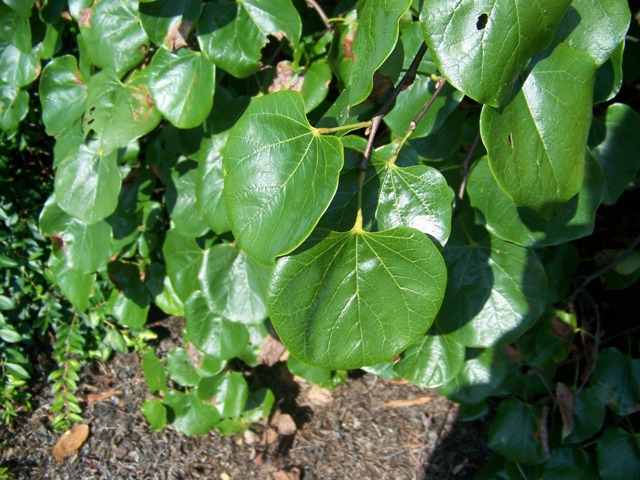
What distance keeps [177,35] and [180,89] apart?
11 cm

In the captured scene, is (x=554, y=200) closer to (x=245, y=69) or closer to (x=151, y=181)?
(x=245, y=69)

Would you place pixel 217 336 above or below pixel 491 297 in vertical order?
below

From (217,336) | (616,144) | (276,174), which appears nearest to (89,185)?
(217,336)

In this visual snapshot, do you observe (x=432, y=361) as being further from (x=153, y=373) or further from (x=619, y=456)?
(x=153, y=373)

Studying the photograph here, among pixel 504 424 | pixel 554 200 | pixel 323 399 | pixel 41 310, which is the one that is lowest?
pixel 323 399

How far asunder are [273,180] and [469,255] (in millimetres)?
544

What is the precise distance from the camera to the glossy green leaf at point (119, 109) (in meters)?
1.19

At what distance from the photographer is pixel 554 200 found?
2.76 feet

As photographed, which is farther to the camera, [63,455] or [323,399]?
[323,399]

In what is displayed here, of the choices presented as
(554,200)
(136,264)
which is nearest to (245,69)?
(554,200)

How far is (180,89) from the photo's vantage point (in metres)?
1.19

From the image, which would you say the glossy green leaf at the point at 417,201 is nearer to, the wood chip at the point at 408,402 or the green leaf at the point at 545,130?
the green leaf at the point at 545,130

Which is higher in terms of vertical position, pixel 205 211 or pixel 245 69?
pixel 245 69

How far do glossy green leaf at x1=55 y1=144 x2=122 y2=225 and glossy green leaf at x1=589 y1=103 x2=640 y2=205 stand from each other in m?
1.10
